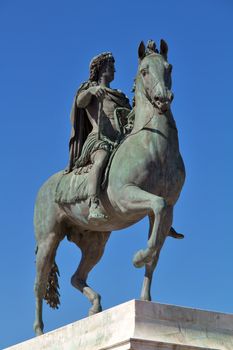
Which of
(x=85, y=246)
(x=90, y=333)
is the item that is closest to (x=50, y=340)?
(x=90, y=333)

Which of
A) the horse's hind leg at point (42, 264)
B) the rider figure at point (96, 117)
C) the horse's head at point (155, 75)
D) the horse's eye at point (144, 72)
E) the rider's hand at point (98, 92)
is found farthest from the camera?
the horse's hind leg at point (42, 264)

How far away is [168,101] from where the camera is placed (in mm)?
12430

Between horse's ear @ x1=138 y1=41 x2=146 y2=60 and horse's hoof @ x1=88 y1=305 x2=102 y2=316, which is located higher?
horse's ear @ x1=138 y1=41 x2=146 y2=60

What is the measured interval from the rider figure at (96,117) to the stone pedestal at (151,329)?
6.50ft

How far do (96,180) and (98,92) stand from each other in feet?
4.42

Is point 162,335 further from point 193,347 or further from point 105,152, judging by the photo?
point 105,152

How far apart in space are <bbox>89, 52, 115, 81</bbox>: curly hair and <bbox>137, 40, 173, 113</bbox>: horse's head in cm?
106

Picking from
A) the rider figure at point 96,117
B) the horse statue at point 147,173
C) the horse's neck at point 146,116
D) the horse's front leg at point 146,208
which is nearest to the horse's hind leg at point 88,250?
the horse statue at point 147,173

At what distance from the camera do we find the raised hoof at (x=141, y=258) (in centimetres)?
1194

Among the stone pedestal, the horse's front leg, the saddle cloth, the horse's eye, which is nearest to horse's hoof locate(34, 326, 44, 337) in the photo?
the stone pedestal

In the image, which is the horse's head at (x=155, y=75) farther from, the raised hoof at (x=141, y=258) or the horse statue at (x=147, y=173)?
the raised hoof at (x=141, y=258)

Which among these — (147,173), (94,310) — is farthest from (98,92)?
(94,310)

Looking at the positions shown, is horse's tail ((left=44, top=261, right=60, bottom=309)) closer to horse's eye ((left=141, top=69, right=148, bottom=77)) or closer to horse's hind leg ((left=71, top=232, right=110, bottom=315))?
horse's hind leg ((left=71, top=232, right=110, bottom=315))

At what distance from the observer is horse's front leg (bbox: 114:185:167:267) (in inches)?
469
